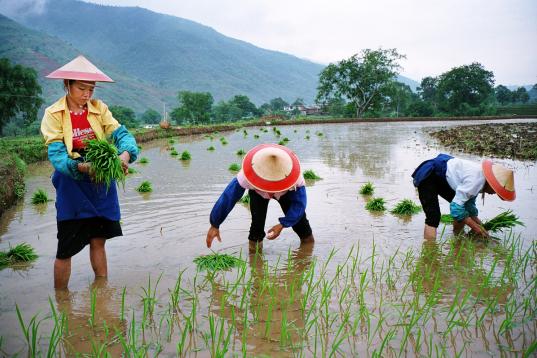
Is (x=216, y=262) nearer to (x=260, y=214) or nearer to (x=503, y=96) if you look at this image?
(x=260, y=214)

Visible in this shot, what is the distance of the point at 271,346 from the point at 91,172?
1.73m

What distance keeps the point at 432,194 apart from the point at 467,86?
2911 inches

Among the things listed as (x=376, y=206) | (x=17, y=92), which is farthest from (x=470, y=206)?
(x=17, y=92)

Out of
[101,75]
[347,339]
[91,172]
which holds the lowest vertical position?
[347,339]

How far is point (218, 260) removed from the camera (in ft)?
11.6

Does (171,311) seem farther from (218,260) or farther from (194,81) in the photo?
(194,81)

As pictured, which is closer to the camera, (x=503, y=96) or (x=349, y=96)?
(x=349, y=96)

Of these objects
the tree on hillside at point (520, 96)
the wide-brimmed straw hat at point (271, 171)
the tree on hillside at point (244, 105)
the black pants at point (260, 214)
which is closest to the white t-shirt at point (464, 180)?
the black pants at point (260, 214)

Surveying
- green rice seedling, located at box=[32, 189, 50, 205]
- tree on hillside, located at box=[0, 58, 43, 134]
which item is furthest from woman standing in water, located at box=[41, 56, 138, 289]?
tree on hillside, located at box=[0, 58, 43, 134]

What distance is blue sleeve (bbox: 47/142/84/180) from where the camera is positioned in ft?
9.09

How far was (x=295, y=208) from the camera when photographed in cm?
349

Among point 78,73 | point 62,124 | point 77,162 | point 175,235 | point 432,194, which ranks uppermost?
point 78,73

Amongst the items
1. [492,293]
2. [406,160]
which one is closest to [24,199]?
[492,293]

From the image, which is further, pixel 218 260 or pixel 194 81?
pixel 194 81
